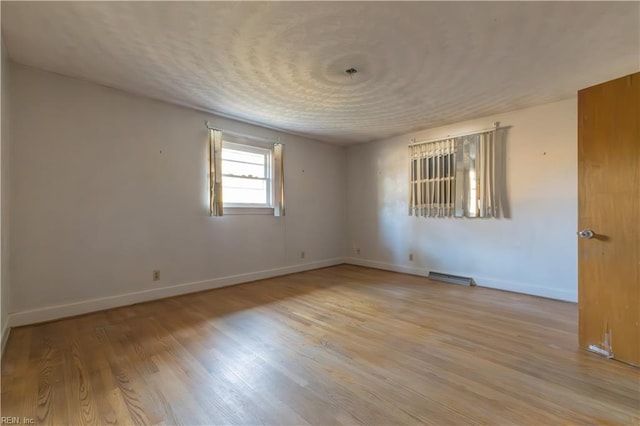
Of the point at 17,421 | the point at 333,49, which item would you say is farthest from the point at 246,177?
the point at 17,421

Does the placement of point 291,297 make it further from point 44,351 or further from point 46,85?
point 46,85

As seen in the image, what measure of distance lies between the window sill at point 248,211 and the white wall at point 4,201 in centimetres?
214

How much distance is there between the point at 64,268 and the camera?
2838 mm

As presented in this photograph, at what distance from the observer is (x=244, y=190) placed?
4.35 m

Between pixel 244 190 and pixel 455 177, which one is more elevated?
pixel 455 177

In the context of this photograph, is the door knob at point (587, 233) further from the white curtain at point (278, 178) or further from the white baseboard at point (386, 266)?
the white curtain at point (278, 178)

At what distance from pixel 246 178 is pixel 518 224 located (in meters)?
3.95

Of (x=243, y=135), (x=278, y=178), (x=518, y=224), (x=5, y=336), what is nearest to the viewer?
(x=5, y=336)

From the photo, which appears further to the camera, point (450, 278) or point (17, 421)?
point (450, 278)

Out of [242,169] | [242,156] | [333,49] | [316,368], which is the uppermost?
[333,49]

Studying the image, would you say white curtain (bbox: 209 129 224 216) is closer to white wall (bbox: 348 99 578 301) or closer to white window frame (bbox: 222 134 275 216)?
white window frame (bbox: 222 134 275 216)

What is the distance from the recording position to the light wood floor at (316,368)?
150cm

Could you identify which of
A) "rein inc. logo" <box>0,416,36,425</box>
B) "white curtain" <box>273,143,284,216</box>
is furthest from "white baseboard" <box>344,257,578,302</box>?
"rein inc. logo" <box>0,416,36,425</box>

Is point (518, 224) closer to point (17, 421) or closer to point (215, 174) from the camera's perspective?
point (215, 174)
